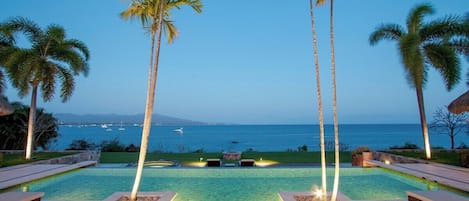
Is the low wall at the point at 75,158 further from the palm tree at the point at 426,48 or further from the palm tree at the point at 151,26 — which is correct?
the palm tree at the point at 426,48

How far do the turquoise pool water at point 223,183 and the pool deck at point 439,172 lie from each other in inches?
8.3

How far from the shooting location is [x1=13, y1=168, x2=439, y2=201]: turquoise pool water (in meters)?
6.45

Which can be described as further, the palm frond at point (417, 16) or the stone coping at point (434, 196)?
the palm frond at point (417, 16)

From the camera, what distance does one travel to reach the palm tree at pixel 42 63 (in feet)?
32.9

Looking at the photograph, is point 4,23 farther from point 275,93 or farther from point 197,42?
point 275,93

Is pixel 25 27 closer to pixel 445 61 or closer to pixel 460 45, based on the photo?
pixel 445 61

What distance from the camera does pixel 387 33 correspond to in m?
11.2

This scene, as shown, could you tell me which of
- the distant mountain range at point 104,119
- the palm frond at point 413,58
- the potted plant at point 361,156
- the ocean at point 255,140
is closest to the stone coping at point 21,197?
the potted plant at point 361,156

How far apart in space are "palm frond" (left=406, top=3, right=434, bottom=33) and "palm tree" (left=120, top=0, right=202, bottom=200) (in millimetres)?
8815

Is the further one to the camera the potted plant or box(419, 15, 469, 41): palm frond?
box(419, 15, 469, 41): palm frond

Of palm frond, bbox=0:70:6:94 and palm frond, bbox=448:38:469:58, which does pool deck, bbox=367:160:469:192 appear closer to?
palm frond, bbox=448:38:469:58

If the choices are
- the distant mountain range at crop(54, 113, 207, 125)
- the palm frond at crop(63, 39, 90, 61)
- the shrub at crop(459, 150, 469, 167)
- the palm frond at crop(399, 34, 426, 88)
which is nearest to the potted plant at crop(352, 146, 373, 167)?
the shrub at crop(459, 150, 469, 167)

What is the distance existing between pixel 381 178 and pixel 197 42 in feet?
46.8

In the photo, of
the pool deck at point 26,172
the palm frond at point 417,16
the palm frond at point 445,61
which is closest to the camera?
the pool deck at point 26,172
